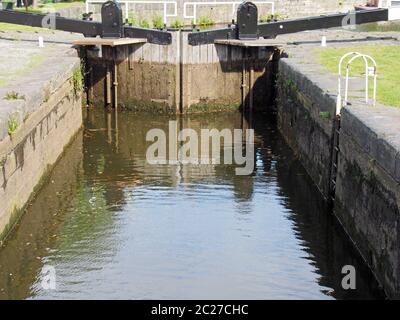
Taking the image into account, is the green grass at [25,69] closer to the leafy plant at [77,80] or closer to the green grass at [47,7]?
the leafy plant at [77,80]

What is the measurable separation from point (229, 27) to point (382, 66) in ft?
15.8

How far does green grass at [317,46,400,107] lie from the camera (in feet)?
41.0

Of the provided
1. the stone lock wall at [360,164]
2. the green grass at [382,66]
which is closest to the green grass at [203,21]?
the green grass at [382,66]

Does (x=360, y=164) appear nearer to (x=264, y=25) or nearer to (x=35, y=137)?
(x=35, y=137)

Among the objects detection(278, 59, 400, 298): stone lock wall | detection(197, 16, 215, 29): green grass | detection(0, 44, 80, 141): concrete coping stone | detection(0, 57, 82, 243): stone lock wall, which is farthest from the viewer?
detection(197, 16, 215, 29): green grass

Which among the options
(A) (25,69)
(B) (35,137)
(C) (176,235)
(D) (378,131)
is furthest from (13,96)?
(D) (378,131)

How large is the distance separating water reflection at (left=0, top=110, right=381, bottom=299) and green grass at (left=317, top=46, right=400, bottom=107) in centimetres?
196

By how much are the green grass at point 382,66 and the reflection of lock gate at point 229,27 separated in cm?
109

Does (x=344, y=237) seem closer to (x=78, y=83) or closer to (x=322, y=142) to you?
(x=322, y=142)

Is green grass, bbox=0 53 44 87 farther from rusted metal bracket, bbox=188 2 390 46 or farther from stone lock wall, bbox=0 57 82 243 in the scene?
rusted metal bracket, bbox=188 2 390 46

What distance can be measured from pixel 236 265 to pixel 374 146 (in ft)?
7.31

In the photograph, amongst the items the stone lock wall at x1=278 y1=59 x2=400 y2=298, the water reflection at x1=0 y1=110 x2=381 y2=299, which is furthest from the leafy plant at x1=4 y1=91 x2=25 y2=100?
the stone lock wall at x1=278 y1=59 x2=400 y2=298

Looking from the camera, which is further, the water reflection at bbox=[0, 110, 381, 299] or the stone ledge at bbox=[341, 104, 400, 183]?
the water reflection at bbox=[0, 110, 381, 299]

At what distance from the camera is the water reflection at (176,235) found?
9.39 m
